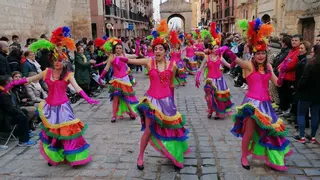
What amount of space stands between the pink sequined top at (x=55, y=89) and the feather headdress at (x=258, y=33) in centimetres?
288

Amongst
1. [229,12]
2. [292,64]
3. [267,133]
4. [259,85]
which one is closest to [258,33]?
[259,85]

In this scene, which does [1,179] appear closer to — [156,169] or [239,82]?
[156,169]

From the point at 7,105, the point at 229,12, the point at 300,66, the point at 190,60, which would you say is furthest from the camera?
the point at 229,12

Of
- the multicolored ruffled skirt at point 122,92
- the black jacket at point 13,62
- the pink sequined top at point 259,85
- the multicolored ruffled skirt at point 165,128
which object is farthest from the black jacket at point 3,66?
the pink sequined top at point 259,85

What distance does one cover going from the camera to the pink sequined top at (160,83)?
4523 millimetres

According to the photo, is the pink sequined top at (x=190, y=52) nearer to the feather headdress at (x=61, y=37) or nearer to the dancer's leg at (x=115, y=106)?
the dancer's leg at (x=115, y=106)

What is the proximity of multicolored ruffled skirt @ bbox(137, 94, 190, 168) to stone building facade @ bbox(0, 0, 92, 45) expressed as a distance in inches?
358

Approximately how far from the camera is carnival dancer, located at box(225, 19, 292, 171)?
4.32 meters

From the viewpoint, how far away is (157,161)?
4879 mm

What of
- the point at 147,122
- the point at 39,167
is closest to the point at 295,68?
the point at 147,122

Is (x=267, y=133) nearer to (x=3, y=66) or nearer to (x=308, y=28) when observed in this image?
(x=3, y=66)

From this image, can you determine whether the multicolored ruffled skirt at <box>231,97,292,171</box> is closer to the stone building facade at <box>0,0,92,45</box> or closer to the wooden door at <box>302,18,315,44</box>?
the stone building facade at <box>0,0,92,45</box>

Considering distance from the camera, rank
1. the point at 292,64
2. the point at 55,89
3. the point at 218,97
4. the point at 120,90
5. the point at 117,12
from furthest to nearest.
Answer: the point at 117,12
the point at 120,90
the point at 218,97
the point at 292,64
the point at 55,89

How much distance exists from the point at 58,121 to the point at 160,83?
5.49ft
